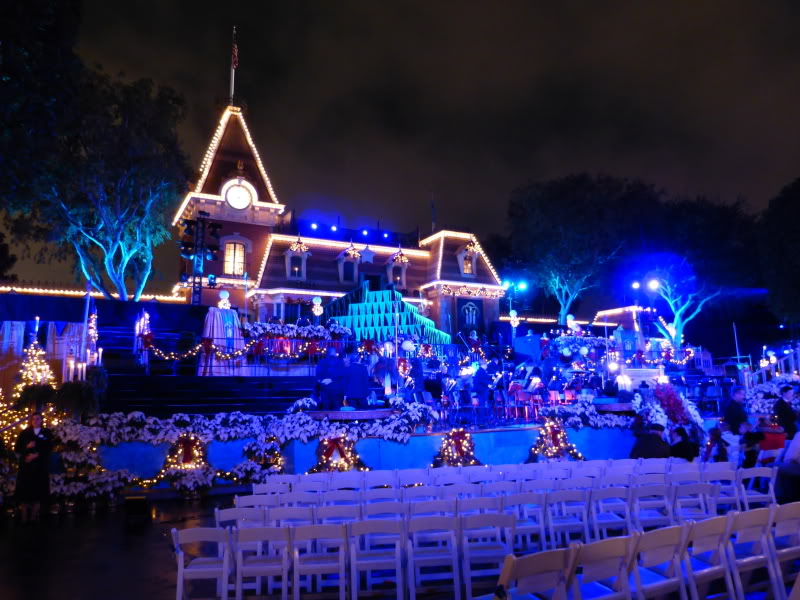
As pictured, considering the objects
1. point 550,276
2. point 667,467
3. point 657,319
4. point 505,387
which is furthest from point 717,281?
point 667,467

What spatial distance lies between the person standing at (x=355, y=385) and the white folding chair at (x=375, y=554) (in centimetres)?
713

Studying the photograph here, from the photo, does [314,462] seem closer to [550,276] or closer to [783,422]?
[783,422]

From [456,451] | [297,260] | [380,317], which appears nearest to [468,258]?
[297,260]

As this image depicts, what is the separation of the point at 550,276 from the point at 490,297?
5732mm

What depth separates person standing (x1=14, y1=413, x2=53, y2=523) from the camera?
915 cm

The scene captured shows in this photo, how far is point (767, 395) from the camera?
19.3 m

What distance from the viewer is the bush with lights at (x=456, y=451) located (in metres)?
12.0

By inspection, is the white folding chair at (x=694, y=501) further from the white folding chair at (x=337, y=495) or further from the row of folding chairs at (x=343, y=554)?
the white folding chair at (x=337, y=495)

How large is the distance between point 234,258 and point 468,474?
73.5 ft

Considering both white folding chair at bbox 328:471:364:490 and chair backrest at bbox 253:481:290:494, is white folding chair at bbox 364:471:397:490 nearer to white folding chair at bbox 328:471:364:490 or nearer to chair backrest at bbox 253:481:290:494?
white folding chair at bbox 328:471:364:490

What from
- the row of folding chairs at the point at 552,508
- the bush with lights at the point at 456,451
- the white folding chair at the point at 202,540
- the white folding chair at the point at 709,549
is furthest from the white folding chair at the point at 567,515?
the bush with lights at the point at 456,451

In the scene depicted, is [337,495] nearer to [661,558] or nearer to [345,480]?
[345,480]

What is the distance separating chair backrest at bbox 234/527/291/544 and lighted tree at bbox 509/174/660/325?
32.3 m

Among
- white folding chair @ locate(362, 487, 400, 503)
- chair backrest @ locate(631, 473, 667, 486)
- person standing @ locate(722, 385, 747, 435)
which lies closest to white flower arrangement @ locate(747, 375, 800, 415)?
person standing @ locate(722, 385, 747, 435)
